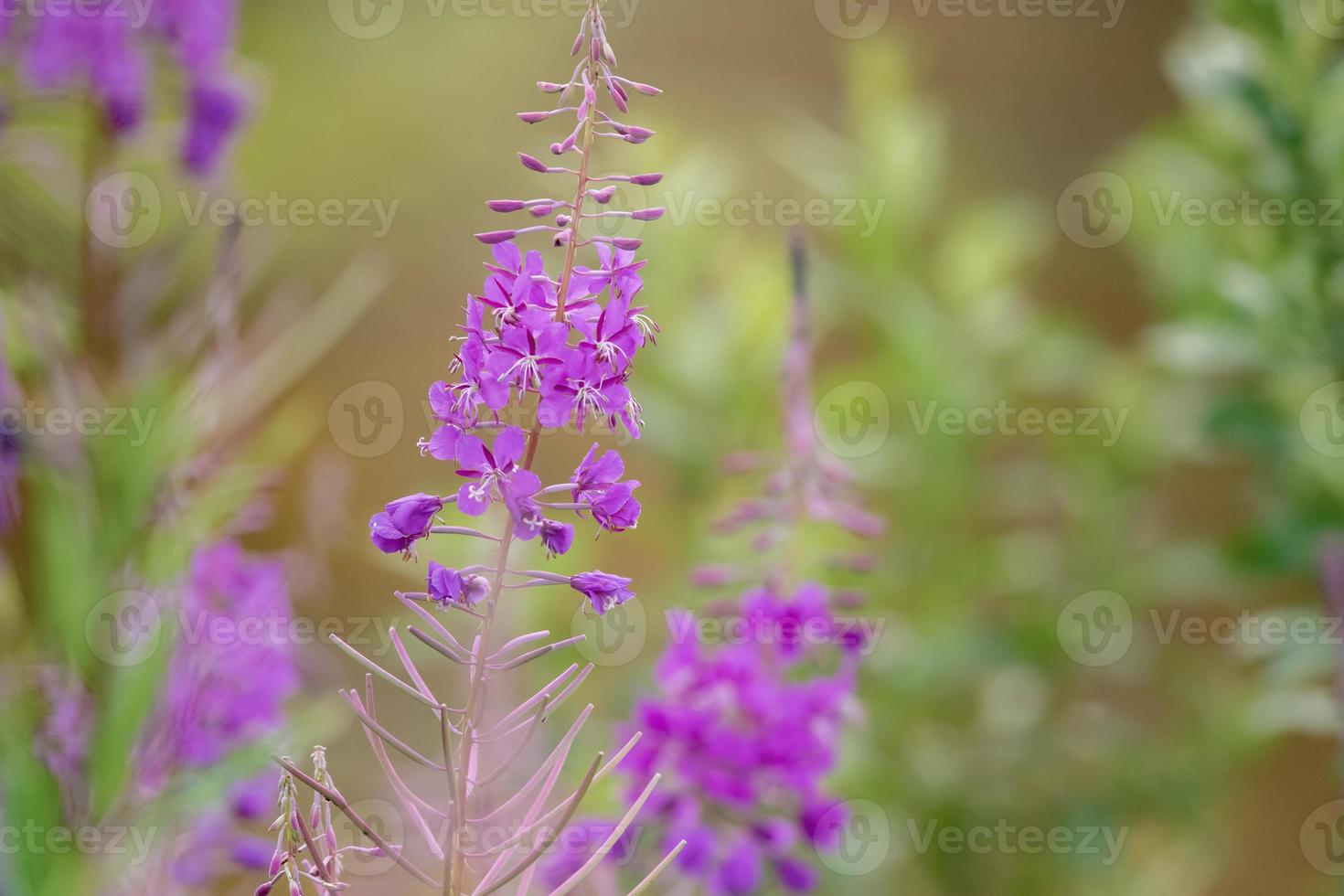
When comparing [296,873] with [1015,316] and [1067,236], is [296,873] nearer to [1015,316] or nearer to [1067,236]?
[1015,316]

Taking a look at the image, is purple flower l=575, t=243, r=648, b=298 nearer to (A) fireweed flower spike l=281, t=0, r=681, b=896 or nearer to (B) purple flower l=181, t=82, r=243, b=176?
(A) fireweed flower spike l=281, t=0, r=681, b=896

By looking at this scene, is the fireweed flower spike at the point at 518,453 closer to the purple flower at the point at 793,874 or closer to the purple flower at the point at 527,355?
the purple flower at the point at 527,355

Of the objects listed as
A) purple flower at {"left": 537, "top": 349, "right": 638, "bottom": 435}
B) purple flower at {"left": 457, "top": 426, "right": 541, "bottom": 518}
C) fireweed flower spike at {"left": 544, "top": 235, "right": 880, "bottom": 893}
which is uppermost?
purple flower at {"left": 537, "top": 349, "right": 638, "bottom": 435}

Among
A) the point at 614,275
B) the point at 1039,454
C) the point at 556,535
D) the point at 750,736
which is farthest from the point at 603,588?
the point at 1039,454

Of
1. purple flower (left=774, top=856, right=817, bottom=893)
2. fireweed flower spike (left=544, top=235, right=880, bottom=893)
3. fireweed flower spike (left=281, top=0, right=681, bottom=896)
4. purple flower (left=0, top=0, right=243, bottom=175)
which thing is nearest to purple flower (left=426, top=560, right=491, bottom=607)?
fireweed flower spike (left=281, top=0, right=681, bottom=896)

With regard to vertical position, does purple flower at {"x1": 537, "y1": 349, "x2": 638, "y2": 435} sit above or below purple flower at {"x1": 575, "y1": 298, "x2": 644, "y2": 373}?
below

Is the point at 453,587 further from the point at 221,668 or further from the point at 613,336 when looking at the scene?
the point at 221,668

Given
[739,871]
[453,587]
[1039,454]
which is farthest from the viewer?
[1039,454]
